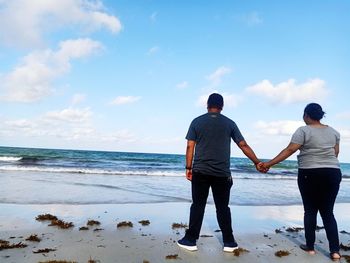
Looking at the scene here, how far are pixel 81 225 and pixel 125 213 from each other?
1607 mm

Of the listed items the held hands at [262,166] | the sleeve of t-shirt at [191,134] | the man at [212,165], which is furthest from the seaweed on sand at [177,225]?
the sleeve of t-shirt at [191,134]

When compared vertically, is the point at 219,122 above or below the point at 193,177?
above

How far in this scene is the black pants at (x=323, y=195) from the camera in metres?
5.21

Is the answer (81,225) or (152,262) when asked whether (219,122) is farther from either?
(81,225)

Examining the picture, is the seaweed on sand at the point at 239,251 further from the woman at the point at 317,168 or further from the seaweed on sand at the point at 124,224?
the seaweed on sand at the point at 124,224

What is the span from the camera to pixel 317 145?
208 inches

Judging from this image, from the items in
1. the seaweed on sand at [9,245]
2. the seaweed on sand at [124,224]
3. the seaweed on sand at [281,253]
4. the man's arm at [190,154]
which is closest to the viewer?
the seaweed on sand at [9,245]

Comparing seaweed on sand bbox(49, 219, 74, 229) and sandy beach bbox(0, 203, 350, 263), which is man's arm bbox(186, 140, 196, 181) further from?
seaweed on sand bbox(49, 219, 74, 229)

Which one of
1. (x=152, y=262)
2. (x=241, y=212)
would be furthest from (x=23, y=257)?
(x=241, y=212)

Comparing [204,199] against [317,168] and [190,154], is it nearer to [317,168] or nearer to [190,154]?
[190,154]

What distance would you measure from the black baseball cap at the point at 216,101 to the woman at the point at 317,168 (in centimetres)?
113

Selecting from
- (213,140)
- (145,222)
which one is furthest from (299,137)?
(145,222)

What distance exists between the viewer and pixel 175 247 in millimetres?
5492

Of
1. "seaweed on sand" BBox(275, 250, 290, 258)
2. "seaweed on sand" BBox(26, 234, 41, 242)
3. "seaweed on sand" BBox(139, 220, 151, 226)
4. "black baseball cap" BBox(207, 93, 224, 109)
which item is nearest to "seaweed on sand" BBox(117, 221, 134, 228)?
"seaweed on sand" BBox(139, 220, 151, 226)
